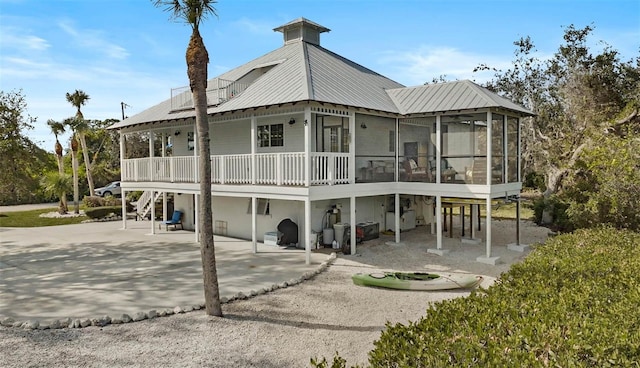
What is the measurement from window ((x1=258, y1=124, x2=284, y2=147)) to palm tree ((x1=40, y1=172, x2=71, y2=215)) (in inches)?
680

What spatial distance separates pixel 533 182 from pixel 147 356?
1400 inches

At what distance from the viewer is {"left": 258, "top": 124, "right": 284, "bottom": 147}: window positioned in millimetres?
17234

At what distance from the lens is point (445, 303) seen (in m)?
5.69

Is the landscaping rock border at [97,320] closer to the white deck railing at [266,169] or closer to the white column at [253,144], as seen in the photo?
the white deck railing at [266,169]

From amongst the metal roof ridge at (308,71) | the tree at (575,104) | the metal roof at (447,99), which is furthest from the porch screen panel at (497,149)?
the metal roof ridge at (308,71)

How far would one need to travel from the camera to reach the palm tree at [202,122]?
28.5 feet

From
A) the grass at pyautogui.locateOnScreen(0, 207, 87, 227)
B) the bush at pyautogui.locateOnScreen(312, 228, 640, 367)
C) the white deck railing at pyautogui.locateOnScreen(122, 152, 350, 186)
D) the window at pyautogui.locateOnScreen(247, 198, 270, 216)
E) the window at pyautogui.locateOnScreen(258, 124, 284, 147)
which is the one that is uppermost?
the window at pyautogui.locateOnScreen(258, 124, 284, 147)

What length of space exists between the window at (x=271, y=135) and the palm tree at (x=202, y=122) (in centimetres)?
828

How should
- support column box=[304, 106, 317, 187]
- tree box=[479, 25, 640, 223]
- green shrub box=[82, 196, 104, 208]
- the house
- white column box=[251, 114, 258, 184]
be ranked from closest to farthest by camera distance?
support column box=[304, 106, 317, 187] < the house < white column box=[251, 114, 258, 184] < tree box=[479, 25, 640, 223] < green shrub box=[82, 196, 104, 208]

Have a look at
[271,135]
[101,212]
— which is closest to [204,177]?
[271,135]

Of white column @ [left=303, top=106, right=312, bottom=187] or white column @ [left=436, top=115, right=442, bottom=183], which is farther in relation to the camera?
white column @ [left=436, top=115, right=442, bottom=183]

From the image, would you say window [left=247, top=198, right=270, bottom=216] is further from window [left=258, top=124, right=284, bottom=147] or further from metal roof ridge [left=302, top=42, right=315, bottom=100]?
metal roof ridge [left=302, top=42, right=315, bottom=100]

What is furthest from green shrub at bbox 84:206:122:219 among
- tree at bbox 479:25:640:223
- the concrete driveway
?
tree at bbox 479:25:640:223

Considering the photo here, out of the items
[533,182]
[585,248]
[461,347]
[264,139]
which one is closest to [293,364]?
[461,347]
